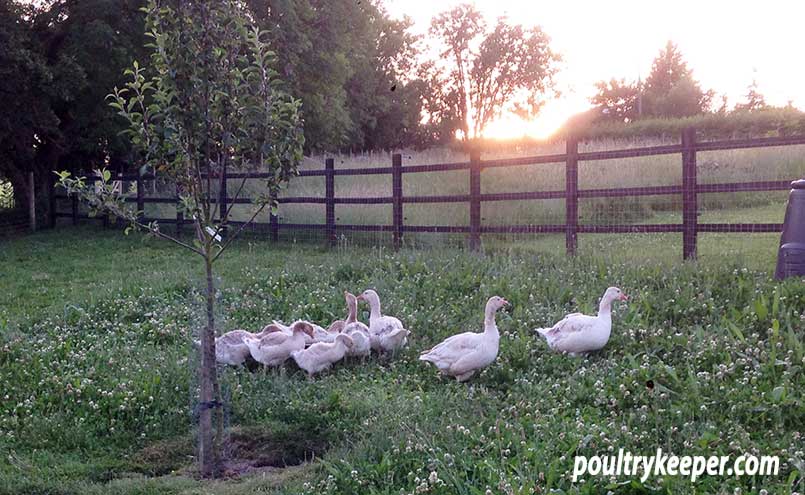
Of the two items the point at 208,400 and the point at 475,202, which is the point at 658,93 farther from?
the point at 208,400

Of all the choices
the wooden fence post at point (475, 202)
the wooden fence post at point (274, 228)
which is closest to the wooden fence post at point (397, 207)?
the wooden fence post at point (475, 202)

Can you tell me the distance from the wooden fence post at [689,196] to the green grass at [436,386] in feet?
1.25

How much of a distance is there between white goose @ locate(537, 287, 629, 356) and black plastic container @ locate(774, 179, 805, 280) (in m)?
2.67

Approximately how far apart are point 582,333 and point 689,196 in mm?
4988

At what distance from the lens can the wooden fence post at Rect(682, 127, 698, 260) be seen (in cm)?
1125

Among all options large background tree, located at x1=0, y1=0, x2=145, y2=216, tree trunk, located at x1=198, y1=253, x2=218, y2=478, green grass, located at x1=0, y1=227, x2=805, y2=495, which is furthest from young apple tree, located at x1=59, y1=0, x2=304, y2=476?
large background tree, located at x1=0, y1=0, x2=145, y2=216

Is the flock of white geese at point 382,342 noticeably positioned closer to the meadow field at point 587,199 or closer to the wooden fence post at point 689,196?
the wooden fence post at point 689,196

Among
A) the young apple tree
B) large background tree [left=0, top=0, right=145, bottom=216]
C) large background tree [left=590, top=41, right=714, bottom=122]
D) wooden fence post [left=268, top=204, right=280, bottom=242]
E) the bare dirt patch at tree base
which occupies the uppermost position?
large background tree [left=590, top=41, right=714, bottom=122]

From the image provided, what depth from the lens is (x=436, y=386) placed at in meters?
7.22

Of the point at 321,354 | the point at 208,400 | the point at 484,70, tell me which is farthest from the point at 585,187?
the point at 484,70

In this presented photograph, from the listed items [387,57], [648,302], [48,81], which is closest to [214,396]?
[648,302]

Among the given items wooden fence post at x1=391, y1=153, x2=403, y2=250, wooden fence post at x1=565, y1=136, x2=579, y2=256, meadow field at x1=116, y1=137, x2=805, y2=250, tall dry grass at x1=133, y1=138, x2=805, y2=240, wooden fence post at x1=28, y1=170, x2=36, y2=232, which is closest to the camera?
wooden fence post at x1=565, y1=136, x2=579, y2=256

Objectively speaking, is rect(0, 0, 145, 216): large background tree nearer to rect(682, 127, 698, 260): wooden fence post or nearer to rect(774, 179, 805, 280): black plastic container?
rect(682, 127, 698, 260): wooden fence post

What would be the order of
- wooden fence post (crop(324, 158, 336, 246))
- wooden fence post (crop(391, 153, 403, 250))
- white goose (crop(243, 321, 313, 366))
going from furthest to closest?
wooden fence post (crop(324, 158, 336, 246))
wooden fence post (crop(391, 153, 403, 250))
white goose (crop(243, 321, 313, 366))
